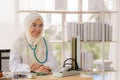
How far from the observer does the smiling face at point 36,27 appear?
327 cm

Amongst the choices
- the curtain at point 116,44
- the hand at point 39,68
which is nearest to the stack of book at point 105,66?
the curtain at point 116,44

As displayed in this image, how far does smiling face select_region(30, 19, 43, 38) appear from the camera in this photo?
327 cm

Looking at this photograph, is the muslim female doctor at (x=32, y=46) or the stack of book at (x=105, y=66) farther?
the stack of book at (x=105, y=66)

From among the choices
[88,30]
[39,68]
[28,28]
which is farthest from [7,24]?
[39,68]

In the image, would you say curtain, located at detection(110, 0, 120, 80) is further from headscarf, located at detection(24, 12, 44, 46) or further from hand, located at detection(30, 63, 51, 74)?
hand, located at detection(30, 63, 51, 74)

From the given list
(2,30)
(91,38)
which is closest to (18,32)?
(2,30)

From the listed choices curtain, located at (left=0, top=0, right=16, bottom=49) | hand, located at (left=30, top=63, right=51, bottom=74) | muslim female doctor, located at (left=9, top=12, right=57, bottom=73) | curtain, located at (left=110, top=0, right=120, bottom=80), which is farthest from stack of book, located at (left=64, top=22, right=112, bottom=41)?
hand, located at (left=30, top=63, right=51, bottom=74)

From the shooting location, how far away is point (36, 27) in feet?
10.7

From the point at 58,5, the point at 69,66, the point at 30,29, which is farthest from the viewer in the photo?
the point at 58,5

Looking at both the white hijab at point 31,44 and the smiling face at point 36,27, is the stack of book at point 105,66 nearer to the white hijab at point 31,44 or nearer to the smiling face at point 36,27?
the white hijab at point 31,44

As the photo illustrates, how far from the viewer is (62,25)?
4.44m

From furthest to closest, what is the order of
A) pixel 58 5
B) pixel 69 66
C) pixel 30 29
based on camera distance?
pixel 58 5, pixel 30 29, pixel 69 66

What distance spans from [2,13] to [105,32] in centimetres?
168

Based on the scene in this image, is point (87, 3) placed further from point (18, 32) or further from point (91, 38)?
point (18, 32)
